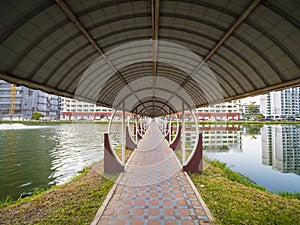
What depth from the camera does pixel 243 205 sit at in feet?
13.6

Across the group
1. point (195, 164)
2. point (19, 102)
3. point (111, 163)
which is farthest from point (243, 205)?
point (19, 102)

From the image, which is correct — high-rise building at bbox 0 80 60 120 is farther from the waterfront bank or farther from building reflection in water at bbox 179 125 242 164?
the waterfront bank

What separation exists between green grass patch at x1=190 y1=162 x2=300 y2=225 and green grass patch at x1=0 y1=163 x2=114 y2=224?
8.60ft

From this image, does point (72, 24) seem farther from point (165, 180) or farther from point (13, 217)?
point (165, 180)

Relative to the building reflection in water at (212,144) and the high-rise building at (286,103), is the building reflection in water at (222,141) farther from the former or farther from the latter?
the high-rise building at (286,103)

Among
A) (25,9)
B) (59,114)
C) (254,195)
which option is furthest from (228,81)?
(59,114)

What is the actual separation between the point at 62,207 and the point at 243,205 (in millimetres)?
4196

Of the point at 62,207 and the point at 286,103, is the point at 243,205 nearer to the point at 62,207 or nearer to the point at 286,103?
the point at 62,207

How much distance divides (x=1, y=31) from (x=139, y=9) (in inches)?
66.4

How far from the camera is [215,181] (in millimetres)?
5664

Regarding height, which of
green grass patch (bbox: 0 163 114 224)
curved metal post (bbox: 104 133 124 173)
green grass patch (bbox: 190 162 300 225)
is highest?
curved metal post (bbox: 104 133 124 173)

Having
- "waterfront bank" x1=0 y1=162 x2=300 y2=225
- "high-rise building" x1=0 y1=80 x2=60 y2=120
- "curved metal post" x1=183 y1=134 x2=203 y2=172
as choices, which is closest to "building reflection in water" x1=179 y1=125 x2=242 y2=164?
"curved metal post" x1=183 y1=134 x2=203 y2=172

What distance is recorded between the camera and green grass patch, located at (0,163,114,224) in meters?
3.65

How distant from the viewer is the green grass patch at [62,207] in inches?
144
